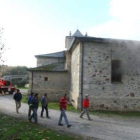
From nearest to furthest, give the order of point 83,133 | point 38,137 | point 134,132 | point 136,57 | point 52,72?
point 38,137
point 83,133
point 134,132
point 136,57
point 52,72

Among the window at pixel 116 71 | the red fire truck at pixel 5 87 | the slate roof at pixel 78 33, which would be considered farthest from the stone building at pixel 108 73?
the slate roof at pixel 78 33

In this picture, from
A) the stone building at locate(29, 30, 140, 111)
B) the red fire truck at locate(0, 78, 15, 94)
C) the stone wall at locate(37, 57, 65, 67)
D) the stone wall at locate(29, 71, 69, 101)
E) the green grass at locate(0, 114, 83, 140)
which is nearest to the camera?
the green grass at locate(0, 114, 83, 140)

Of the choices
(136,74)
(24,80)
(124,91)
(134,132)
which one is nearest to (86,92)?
(124,91)

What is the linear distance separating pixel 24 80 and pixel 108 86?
3163 centimetres

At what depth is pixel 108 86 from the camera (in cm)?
1485

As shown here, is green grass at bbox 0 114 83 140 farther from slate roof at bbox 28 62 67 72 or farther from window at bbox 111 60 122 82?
slate roof at bbox 28 62 67 72

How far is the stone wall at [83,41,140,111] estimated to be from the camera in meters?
14.7

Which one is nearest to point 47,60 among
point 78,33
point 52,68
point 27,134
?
point 78,33

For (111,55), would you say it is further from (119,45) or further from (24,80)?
(24,80)

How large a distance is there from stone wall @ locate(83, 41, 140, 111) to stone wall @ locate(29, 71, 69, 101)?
287 inches

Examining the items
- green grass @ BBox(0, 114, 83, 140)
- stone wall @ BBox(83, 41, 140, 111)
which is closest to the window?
stone wall @ BBox(83, 41, 140, 111)

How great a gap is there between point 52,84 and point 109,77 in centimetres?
808

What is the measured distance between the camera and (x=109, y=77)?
14930 mm

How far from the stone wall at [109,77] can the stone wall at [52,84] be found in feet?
23.9
